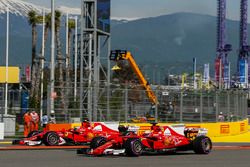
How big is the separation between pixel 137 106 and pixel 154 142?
1154 centimetres

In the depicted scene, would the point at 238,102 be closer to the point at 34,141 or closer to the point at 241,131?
the point at 241,131

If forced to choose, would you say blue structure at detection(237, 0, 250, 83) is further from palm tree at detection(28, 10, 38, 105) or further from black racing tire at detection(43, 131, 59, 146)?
black racing tire at detection(43, 131, 59, 146)

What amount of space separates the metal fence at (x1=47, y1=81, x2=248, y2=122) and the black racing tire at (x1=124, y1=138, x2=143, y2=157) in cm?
1142

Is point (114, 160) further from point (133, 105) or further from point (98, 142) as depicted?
point (133, 105)

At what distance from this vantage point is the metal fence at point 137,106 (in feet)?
103

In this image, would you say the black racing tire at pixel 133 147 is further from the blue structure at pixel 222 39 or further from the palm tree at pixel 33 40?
the blue structure at pixel 222 39

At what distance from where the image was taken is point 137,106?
106 feet

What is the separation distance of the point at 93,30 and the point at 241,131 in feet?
→ 35.2

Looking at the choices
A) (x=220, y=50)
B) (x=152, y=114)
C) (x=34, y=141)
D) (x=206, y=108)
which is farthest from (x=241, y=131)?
(x=220, y=50)

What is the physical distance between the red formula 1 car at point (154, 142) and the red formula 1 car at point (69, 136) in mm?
2756

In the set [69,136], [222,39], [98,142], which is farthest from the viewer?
[222,39]

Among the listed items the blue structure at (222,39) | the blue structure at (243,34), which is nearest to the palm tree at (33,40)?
the blue structure at (243,34)

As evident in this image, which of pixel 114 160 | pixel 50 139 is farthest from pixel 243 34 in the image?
pixel 114 160

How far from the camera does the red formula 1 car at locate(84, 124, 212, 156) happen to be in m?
19.9
